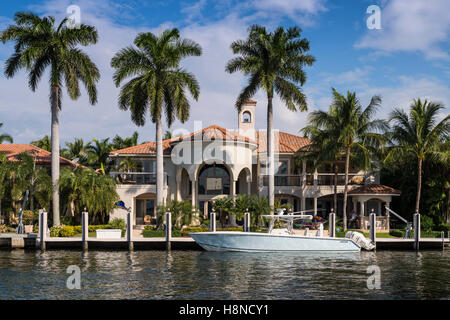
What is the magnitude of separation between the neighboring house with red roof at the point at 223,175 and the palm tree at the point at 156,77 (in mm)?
4061

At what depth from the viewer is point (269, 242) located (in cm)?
2806

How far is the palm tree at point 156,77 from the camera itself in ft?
117

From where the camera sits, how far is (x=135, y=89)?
1403 inches

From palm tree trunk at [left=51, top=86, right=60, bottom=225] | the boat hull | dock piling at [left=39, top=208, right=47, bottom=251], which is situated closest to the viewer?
the boat hull

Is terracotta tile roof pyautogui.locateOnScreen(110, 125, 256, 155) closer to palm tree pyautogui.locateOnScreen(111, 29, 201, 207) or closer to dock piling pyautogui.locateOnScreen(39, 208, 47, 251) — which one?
palm tree pyautogui.locateOnScreen(111, 29, 201, 207)

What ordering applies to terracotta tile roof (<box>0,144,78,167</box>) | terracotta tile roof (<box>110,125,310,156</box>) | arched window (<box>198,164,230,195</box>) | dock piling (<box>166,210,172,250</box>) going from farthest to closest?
1. arched window (<box>198,164,230,195</box>)
2. terracotta tile roof (<box>0,144,78,167</box>)
3. terracotta tile roof (<box>110,125,310,156</box>)
4. dock piling (<box>166,210,172,250</box>)

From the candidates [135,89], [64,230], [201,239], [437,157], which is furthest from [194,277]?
[437,157]

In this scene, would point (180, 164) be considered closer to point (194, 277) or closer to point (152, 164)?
point (152, 164)

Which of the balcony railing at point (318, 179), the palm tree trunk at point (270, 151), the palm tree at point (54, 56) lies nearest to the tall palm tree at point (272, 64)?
the palm tree trunk at point (270, 151)

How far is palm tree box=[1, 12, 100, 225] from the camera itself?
35094mm

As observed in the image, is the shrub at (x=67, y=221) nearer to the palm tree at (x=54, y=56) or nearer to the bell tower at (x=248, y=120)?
the palm tree at (x=54, y=56)

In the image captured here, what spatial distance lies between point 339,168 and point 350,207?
3875 millimetres

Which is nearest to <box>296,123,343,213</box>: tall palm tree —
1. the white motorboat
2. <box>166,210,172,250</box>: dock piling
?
the white motorboat

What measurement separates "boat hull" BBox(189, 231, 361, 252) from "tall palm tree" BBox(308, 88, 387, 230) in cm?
982
